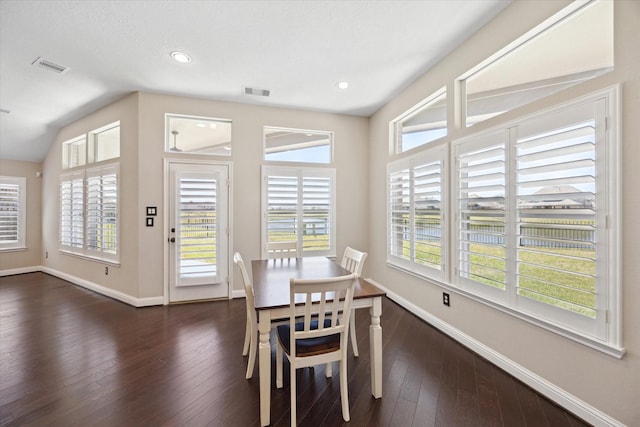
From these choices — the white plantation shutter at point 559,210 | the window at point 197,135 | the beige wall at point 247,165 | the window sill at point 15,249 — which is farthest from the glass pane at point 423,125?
the window sill at point 15,249

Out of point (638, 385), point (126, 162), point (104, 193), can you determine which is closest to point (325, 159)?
point (126, 162)

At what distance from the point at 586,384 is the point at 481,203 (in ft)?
4.60

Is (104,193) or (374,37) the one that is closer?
(374,37)

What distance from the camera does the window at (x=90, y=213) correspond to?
4.04 metres

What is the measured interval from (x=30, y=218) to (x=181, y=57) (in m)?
5.62

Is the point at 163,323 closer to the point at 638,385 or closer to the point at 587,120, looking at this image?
the point at 638,385

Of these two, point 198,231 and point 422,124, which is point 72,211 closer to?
point 198,231

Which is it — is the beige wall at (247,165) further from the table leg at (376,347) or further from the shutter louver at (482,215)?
the table leg at (376,347)

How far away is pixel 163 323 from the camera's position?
3.14m

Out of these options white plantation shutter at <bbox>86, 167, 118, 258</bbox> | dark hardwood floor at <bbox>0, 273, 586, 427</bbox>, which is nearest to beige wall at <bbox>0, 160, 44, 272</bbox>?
white plantation shutter at <bbox>86, 167, 118, 258</bbox>

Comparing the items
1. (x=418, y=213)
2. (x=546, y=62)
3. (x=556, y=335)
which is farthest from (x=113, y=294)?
(x=546, y=62)

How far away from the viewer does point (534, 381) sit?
196 cm

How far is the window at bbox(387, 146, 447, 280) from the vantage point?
295cm

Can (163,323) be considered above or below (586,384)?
below
